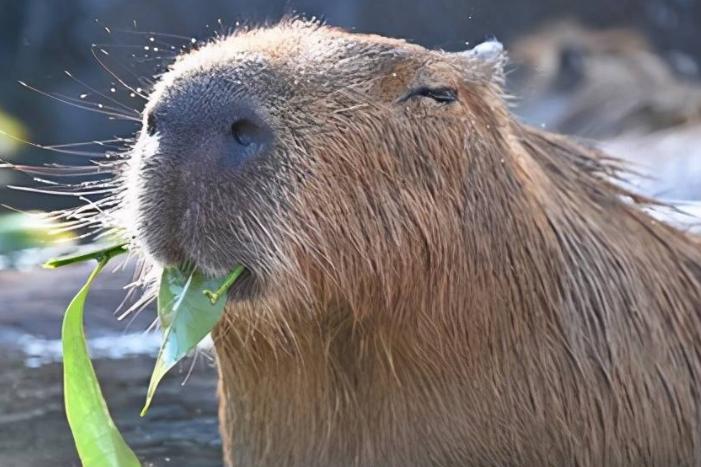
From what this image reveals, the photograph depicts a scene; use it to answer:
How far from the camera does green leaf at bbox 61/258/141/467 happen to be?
2.39 m

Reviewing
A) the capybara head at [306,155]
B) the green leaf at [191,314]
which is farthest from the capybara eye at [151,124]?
the green leaf at [191,314]

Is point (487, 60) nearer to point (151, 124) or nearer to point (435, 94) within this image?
point (435, 94)

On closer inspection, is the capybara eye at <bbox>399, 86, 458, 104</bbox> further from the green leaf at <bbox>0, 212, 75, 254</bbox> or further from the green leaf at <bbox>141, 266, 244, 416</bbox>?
the green leaf at <bbox>0, 212, 75, 254</bbox>

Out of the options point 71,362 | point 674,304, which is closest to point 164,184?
point 71,362

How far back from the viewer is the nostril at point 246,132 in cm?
229

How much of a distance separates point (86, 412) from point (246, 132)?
22.8 inches

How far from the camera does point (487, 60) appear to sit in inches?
119

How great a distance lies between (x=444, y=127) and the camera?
2.68 meters

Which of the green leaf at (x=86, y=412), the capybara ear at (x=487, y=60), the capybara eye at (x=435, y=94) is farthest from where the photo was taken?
the capybara ear at (x=487, y=60)

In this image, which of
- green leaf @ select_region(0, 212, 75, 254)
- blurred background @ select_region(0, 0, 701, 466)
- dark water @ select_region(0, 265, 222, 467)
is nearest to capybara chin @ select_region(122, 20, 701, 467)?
dark water @ select_region(0, 265, 222, 467)

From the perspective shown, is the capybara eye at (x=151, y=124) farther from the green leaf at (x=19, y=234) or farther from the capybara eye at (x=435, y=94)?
the green leaf at (x=19, y=234)

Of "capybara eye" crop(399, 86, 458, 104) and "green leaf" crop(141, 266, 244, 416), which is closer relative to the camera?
"green leaf" crop(141, 266, 244, 416)

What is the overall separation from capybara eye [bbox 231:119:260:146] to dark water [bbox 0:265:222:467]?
4.98ft

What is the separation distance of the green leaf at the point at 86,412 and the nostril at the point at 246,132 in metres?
0.46
